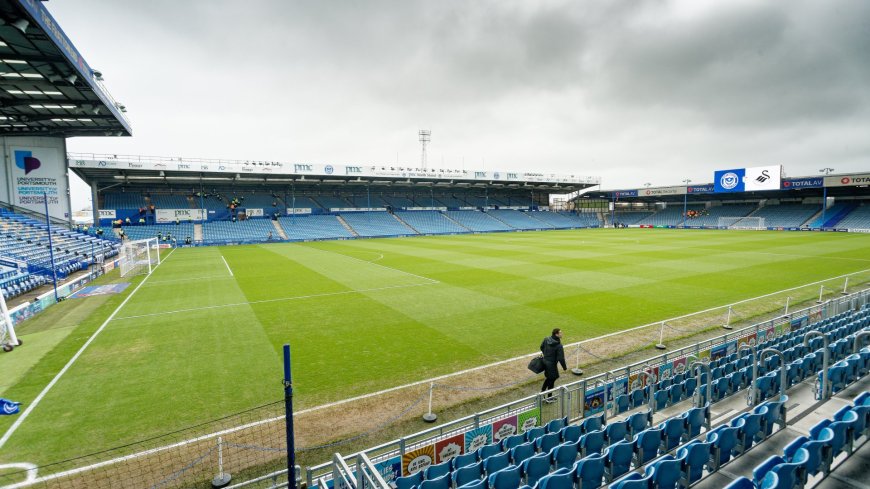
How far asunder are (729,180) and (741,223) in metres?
11.0

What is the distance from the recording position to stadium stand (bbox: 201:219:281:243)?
5069 cm

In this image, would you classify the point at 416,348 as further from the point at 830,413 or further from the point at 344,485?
the point at 830,413

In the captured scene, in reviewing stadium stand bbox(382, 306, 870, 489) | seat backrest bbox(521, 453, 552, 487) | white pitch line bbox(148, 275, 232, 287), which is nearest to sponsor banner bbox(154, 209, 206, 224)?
white pitch line bbox(148, 275, 232, 287)

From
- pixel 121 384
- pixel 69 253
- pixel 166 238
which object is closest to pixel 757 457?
pixel 121 384

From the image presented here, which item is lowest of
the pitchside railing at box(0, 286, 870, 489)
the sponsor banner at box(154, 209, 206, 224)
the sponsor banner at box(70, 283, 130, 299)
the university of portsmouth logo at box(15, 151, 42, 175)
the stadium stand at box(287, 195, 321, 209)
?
the pitchside railing at box(0, 286, 870, 489)

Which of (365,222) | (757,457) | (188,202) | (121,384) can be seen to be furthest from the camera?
(365,222)

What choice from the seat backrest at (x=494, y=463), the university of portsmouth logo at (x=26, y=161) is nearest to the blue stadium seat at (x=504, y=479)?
the seat backrest at (x=494, y=463)

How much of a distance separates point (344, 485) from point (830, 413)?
8.08 metres

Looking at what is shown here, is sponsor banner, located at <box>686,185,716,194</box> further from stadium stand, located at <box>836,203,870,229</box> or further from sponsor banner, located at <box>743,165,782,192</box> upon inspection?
stadium stand, located at <box>836,203,870,229</box>

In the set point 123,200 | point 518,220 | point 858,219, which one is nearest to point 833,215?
point 858,219

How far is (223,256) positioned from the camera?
1432 inches

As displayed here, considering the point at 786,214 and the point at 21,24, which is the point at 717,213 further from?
the point at 21,24

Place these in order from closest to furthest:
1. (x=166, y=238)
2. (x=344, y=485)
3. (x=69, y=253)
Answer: (x=344, y=485), (x=69, y=253), (x=166, y=238)

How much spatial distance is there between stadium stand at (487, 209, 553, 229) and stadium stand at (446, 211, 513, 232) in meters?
1.89
